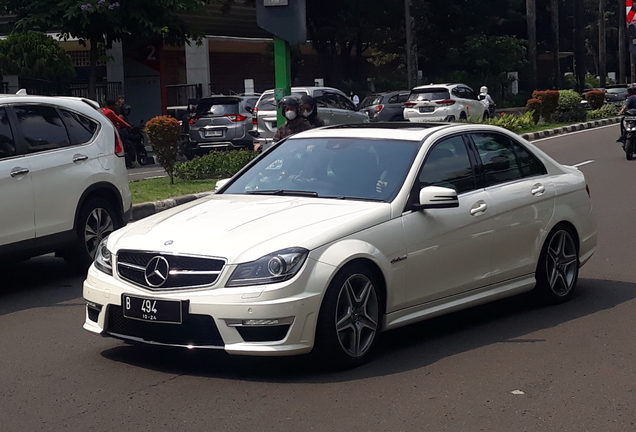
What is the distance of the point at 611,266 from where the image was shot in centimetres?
977

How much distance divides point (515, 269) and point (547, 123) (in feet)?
105

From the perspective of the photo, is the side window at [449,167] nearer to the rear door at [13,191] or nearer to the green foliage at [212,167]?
the rear door at [13,191]

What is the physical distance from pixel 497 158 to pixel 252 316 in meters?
2.86

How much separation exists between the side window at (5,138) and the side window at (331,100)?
670 inches

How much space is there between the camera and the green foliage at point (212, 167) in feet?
60.1

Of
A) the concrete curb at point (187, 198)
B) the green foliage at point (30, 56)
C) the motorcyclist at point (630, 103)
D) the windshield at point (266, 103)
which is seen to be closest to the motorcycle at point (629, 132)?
the motorcyclist at point (630, 103)

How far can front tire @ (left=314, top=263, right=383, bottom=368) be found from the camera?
5871mm

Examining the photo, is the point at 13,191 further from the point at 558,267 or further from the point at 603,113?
the point at 603,113

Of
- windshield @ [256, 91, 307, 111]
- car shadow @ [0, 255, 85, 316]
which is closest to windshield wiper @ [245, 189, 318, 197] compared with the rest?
car shadow @ [0, 255, 85, 316]

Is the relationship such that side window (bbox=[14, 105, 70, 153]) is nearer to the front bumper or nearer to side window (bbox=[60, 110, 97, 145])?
side window (bbox=[60, 110, 97, 145])

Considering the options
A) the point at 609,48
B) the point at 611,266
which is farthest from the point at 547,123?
the point at 609,48

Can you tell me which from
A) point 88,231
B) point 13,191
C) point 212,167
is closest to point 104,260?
point 13,191

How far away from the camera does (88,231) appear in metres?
9.86

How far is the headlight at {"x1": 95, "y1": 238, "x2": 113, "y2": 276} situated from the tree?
70.7 feet
